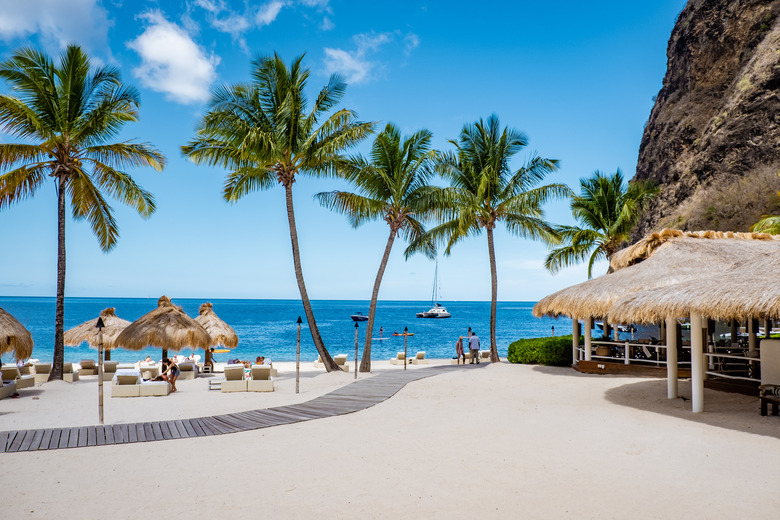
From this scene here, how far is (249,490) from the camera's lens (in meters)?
5.97

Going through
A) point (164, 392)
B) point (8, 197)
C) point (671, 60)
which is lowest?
point (164, 392)

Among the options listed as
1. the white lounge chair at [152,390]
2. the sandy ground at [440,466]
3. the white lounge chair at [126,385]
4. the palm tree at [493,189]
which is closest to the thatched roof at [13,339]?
the sandy ground at [440,466]

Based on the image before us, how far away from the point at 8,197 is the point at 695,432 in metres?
17.7

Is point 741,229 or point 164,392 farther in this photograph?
point 741,229

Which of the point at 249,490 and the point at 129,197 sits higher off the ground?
the point at 129,197

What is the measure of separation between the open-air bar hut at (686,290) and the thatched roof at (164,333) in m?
10.8

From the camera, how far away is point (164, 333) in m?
16.9

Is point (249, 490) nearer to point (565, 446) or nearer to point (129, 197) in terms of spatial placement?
point (565, 446)

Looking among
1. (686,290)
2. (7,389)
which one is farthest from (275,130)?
(686,290)

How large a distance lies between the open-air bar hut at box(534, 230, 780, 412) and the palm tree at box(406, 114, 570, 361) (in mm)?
4093

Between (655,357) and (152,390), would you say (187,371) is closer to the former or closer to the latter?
(152,390)

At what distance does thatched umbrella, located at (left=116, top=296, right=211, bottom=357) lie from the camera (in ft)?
55.1

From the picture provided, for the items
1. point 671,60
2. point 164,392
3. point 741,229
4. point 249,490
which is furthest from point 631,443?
point 671,60

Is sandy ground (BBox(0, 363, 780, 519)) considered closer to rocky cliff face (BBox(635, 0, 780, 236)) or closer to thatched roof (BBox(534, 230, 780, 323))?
thatched roof (BBox(534, 230, 780, 323))
